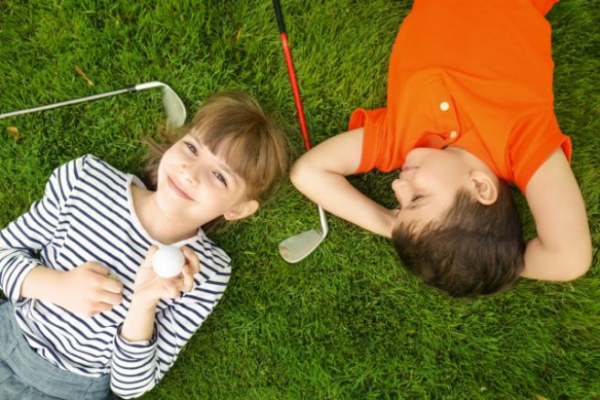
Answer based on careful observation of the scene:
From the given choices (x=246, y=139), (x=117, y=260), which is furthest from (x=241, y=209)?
(x=117, y=260)

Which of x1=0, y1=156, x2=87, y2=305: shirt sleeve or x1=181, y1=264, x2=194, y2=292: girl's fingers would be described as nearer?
x1=181, y1=264, x2=194, y2=292: girl's fingers

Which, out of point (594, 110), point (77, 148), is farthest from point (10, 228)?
point (594, 110)

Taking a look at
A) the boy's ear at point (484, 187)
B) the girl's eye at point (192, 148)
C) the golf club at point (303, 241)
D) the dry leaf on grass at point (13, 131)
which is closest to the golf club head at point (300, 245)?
the golf club at point (303, 241)

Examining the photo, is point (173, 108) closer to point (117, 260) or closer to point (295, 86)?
point (295, 86)

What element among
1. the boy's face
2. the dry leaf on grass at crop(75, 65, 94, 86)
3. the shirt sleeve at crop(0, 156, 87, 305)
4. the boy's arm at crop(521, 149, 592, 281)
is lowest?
the boy's arm at crop(521, 149, 592, 281)

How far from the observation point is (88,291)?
2389 mm

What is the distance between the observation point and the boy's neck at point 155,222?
2.59m

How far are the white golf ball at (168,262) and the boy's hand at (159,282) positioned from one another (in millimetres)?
71

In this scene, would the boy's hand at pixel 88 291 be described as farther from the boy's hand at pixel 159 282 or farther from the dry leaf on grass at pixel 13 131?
the dry leaf on grass at pixel 13 131

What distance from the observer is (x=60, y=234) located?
258cm

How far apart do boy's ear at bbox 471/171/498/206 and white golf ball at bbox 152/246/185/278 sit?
1305 millimetres

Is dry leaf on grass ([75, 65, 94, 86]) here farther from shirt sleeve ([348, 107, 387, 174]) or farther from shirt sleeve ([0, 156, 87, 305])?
shirt sleeve ([348, 107, 387, 174])

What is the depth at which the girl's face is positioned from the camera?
2.32m

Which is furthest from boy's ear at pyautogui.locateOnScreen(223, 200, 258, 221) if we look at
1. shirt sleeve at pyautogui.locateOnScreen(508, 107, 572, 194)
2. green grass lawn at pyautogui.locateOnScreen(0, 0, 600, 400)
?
shirt sleeve at pyautogui.locateOnScreen(508, 107, 572, 194)
